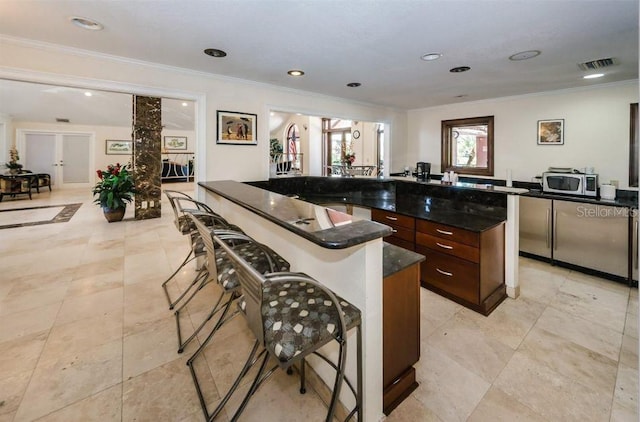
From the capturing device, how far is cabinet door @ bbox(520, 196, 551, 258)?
364cm

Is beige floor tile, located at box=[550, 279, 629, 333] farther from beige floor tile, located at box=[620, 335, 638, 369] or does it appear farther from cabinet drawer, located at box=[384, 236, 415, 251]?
cabinet drawer, located at box=[384, 236, 415, 251]

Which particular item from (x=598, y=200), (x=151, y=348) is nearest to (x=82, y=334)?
(x=151, y=348)

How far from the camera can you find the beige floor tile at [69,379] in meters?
1.53

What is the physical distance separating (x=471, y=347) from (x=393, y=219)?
54.4 inches

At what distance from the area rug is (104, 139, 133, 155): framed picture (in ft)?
14.4

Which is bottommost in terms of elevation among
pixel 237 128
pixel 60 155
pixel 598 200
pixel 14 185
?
pixel 598 200

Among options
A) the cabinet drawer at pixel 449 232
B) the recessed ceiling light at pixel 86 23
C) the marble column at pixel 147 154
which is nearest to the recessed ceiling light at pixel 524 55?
the cabinet drawer at pixel 449 232

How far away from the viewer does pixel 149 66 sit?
2873 millimetres

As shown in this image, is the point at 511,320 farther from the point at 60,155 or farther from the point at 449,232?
the point at 60,155

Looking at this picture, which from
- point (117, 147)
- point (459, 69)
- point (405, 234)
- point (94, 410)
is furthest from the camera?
point (117, 147)

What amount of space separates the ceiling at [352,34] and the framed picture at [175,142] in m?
9.62

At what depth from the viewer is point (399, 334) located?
63.2 inches

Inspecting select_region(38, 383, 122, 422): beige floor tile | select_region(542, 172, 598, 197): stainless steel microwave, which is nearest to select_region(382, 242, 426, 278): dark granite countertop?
select_region(38, 383, 122, 422): beige floor tile

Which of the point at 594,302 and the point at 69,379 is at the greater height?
the point at 594,302
